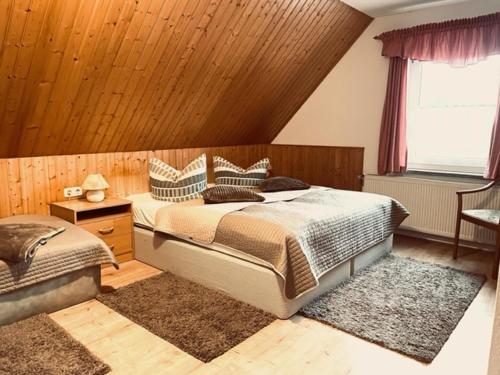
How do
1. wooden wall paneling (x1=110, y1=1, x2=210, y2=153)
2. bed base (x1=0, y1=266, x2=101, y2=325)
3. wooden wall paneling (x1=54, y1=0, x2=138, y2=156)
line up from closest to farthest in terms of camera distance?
bed base (x1=0, y1=266, x2=101, y2=325) < wooden wall paneling (x1=54, y1=0, x2=138, y2=156) < wooden wall paneling (x1=110, y1=1, x2=210, y2=153)

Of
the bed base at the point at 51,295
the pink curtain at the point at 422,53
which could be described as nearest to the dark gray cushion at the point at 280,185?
the pink curtain at the point at 422,53

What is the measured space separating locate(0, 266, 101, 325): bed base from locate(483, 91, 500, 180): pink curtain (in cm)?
345

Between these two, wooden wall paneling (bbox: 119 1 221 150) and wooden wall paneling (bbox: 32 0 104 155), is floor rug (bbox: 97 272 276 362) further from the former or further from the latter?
wooden wall paneling (bbox: 119 1 221 150)

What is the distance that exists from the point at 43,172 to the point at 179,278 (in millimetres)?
1474

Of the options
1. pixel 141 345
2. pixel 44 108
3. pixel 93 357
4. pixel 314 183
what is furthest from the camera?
pixel 314 183

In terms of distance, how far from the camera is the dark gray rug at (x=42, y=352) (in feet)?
6.31

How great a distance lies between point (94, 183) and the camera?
11.0ft

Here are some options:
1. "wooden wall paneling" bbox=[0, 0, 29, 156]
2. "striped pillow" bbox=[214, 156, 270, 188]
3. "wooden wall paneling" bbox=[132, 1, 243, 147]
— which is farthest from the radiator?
"wooden wall paneling" bbox=[0, 0, 29, 156]

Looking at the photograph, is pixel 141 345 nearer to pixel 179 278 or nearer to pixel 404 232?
pixel 179 278

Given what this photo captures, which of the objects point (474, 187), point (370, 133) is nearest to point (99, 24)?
point (370, 133)

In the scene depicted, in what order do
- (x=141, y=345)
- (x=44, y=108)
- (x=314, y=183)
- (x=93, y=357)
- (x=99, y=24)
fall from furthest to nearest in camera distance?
(x=314, y=183), (x=44, y=108), (x=99, y=24), (x=141, y=345), (x=93, y=357)

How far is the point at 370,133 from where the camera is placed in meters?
4.44

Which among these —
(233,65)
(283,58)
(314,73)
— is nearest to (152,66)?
(233,65)

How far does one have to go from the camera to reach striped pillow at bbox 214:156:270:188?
430 cm
